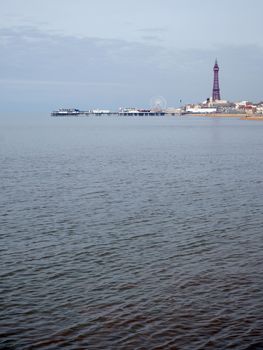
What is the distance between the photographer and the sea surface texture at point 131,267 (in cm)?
952

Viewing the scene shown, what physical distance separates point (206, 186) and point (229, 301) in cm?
1659

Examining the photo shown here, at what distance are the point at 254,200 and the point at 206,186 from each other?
486cm

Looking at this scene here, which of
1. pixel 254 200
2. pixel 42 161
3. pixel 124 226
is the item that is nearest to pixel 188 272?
pixel 124 226

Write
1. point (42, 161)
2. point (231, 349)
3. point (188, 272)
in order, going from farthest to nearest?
point (42, 161)
point (188, 272)
point (231, 349)

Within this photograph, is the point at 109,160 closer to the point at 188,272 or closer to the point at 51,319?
the point at 188,272

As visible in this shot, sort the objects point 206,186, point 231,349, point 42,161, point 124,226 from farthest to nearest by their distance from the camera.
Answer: point 42,161
point 206,186
point 124,226
point 231,349

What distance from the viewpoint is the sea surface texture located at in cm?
952

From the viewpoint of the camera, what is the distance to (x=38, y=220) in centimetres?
1852

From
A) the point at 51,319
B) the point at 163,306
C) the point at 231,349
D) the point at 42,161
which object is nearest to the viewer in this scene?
the point at 231,349

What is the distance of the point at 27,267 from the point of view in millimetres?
13180

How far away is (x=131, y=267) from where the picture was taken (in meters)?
13.3

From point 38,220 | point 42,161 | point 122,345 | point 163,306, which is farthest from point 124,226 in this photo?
point 42,161

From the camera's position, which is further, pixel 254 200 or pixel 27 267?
pixel 254 200

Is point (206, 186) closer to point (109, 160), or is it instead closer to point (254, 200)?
point (254, 200)
